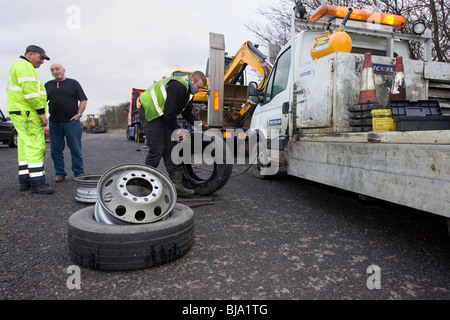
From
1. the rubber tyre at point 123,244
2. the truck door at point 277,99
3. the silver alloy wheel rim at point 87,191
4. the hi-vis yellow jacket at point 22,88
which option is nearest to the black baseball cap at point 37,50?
the hi-vis yellow jacket at point 22,88

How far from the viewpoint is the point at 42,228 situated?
2678 mm

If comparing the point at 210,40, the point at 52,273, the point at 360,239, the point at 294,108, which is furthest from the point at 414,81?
the point at 210,40

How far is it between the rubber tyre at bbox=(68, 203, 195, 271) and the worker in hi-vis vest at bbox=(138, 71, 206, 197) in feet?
6.08

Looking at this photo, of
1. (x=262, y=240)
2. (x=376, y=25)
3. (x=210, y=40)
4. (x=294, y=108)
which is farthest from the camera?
(x=210, y=40)

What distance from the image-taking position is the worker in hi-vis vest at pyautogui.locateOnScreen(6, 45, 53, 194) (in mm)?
3850

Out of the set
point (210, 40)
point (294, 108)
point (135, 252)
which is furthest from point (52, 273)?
point (210, 40)

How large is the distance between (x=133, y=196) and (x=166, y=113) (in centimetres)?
165

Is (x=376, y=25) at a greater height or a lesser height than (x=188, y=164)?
greater

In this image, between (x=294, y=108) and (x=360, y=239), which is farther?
(x=294, y=108)

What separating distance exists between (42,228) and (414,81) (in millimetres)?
3931

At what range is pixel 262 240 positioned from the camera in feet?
8.18
